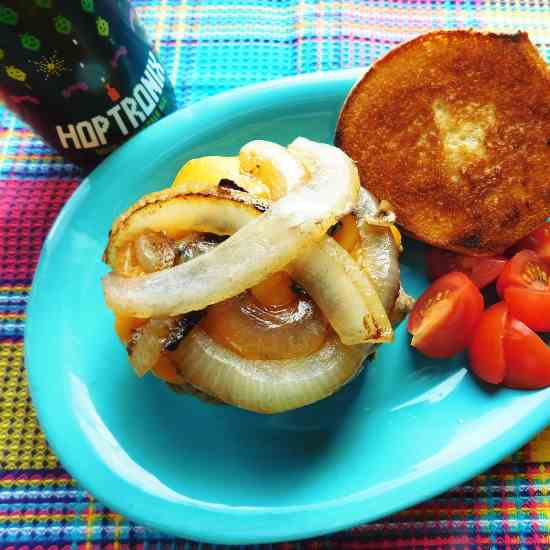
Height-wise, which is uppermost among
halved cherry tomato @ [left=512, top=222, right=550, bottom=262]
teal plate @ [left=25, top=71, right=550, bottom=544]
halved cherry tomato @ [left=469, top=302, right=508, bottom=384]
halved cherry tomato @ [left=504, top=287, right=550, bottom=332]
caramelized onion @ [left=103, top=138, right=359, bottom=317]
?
caramelized onion @ [left=103, top=138, right=359, bottom=317]

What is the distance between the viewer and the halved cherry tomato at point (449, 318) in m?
1.96

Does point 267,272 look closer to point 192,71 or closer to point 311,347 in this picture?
point 311,347

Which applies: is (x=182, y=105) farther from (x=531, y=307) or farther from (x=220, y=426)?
(x=531, y=307)

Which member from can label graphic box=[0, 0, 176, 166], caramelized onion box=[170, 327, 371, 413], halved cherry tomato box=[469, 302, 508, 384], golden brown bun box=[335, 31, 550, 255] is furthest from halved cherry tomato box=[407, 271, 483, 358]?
can label graphic box=[0, 0, 176, 166]

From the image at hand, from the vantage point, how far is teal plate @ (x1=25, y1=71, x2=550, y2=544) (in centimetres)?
180

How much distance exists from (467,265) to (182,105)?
4.12ft

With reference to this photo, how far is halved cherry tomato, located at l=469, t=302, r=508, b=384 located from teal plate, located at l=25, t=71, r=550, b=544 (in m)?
0.05

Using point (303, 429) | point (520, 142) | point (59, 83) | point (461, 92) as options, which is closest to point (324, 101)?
point (461, 92)

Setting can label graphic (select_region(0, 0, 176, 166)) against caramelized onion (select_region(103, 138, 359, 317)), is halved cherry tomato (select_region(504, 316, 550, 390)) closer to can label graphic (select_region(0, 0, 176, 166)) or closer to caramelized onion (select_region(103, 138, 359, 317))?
caramelized onion (select_region(103, 138, 359, 317))

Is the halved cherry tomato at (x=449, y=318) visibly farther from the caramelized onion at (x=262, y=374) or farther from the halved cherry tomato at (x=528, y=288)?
the caramelized onion at (x=262, y=374)

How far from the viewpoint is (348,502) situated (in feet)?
5.87

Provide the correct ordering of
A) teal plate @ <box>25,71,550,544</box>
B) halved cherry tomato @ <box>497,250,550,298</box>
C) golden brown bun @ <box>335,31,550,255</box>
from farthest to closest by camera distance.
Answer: golden brown bun @ <box>335,31,550,255</box> < halved cherry tomato @ <box>497,250,550,298</box> < teal plate @ <box>25,71,550,544</box>

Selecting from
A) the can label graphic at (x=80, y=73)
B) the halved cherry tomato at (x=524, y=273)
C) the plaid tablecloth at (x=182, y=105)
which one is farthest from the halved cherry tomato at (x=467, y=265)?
the can label graphic at (x=80, y=73)

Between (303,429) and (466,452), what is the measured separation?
17.9 inches
